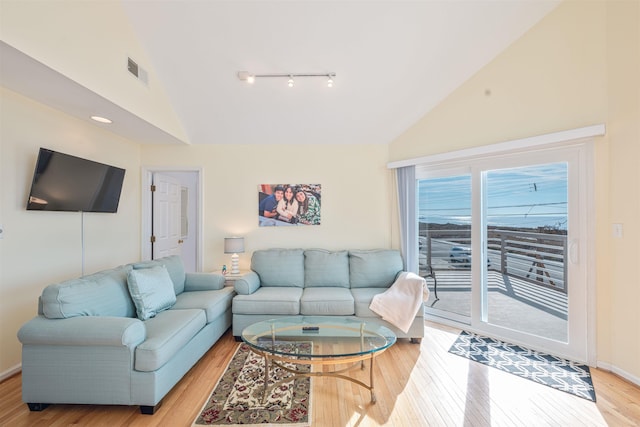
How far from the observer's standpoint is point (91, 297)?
2.09 metres

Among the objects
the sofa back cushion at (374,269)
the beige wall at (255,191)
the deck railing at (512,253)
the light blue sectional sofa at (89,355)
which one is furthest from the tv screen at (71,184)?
the deck railing at (512,253)

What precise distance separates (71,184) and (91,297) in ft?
4.06

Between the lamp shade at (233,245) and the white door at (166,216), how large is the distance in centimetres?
117

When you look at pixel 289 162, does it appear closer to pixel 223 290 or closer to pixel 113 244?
pixel 223 290

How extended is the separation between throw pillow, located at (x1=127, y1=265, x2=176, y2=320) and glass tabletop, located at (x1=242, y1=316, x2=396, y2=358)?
0.88m

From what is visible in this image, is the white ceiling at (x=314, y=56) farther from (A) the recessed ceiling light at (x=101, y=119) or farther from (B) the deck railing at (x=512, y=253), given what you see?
(B) the deck railing at (x=512, y=253)

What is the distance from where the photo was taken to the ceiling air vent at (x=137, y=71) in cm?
260

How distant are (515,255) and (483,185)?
798 millimetres

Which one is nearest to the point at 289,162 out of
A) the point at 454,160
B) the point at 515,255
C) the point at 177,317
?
the point at 454,160

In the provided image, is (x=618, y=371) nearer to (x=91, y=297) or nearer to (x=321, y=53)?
(x=321, y=53)

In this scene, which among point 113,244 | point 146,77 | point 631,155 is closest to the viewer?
point 631,155

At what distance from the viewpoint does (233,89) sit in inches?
125

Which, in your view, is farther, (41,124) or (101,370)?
(41,124)

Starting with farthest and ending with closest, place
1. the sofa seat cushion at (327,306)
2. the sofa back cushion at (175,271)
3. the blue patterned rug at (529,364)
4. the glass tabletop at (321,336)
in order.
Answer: the sofa back cushion at (175,271) → the sofa seat cushion at (327,306) → the blue patterned rug at (529,364) → the glass tabletop at (321,336)
